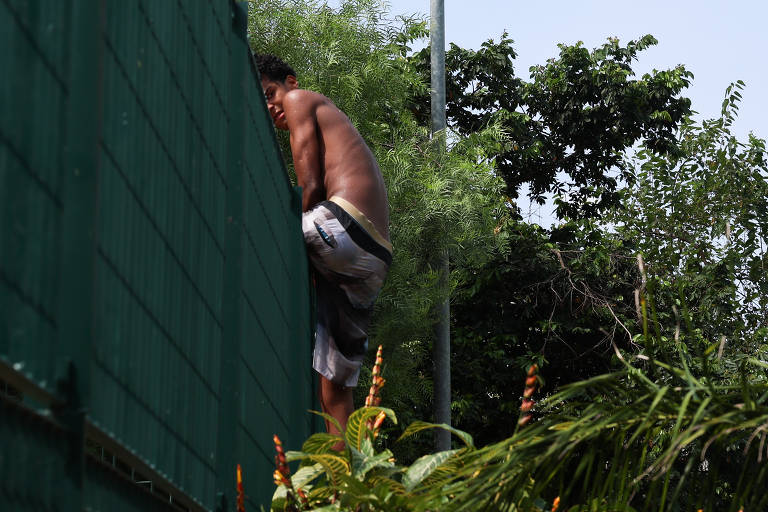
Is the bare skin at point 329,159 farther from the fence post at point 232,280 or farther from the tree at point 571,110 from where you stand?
the tree at point 571,110

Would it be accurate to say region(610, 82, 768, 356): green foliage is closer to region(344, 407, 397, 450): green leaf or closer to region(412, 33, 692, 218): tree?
region(412, 33, 692, 218): tree

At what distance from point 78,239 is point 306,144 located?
12.6 ft

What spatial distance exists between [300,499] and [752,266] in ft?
48.8

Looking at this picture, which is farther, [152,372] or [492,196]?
[492,196]

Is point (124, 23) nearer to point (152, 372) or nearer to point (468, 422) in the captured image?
point (152, 372)

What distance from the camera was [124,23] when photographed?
1.91 metres

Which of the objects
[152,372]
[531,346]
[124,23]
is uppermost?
[531,346]

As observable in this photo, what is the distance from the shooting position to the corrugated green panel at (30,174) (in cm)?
131

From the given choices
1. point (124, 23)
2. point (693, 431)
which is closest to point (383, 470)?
point (693, 431)

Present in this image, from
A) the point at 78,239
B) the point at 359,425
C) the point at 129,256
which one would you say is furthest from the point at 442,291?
the point at 78,239

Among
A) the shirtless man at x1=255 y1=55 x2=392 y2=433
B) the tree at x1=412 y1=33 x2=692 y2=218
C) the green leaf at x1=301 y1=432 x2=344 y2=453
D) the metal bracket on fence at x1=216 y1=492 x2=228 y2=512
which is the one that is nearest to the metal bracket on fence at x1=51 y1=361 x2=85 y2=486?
the metal bracket on fence at x1=216 y1=492 x2=228 y2=512

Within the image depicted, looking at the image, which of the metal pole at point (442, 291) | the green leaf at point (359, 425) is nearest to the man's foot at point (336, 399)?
the green leaf at point (359, 425)

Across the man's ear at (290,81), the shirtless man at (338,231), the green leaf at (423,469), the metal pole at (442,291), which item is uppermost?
the metal pole at (442,291)

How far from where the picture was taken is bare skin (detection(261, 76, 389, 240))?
5.28 meters
